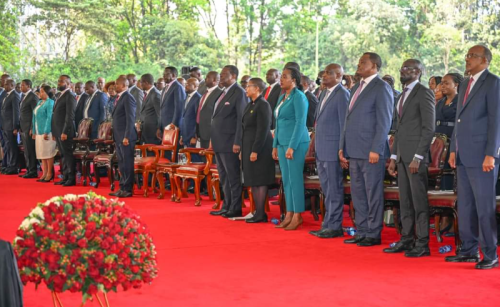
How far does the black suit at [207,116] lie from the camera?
9375mm

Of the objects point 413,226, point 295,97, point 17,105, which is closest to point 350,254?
point 413,226

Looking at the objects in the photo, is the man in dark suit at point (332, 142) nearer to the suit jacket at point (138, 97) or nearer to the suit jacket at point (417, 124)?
the suit jacket at point (417, 124)

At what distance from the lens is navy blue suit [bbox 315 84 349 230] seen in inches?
268

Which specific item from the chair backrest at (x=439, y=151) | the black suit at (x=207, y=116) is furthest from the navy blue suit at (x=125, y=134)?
the chair backrest at (x=439, y=151)

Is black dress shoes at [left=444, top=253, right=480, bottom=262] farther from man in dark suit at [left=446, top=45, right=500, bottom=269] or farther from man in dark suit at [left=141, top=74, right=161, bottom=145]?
man in dark suit at [left=141, top=74, right=161, bottom=145]

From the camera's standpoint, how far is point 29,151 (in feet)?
41.6

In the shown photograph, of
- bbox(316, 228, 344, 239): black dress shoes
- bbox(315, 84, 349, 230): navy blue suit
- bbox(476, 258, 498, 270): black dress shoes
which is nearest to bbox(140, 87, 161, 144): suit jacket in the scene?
bbox(315, 84, 349, 230): navy blue suit

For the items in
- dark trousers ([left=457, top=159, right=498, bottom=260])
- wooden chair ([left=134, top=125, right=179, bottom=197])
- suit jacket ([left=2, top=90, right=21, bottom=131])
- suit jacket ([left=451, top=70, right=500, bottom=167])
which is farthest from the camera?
suit jacket ([left=2, top=90, right=21, bottom=131])

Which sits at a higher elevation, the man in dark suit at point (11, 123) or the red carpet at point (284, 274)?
the man in dark suit at point (11, 123)

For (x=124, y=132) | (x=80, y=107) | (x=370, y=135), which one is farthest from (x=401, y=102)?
(x=80, y=107)

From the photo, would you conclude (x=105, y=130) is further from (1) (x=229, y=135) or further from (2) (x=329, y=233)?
(2) (x=329, y=233)

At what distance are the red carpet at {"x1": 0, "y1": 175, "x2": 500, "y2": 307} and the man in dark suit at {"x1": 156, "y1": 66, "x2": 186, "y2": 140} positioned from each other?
125 inches

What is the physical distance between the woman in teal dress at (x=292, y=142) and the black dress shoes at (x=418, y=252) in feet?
5.16

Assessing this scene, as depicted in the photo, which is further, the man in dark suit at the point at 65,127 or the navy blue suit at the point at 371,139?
the man in dark suit at the point at 65,127
